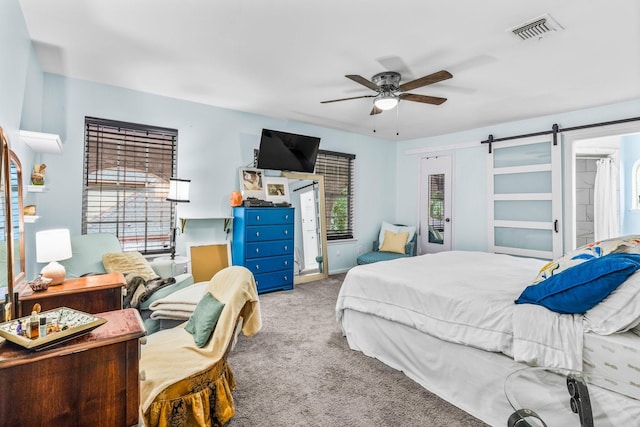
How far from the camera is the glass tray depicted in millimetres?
1103

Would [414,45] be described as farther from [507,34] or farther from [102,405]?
[102,405]

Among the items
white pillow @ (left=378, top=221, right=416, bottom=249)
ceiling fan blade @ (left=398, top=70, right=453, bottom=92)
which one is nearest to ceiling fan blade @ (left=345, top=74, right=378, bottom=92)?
ceiling fan blade @ (left=398, top=70, right=453, bottom=92)

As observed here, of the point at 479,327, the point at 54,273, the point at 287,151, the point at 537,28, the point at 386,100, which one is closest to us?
the point at 479,327

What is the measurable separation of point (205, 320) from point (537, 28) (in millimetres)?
3006

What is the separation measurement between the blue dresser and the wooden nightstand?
199 centimetres

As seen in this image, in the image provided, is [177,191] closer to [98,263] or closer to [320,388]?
[98,263]

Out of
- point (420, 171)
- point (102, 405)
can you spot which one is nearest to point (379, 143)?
point (420, 171)

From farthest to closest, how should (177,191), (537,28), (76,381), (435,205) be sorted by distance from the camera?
(435,205)
(177,191)
(537,28)
(76,381)

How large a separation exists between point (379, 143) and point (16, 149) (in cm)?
522

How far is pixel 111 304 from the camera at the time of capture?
83.0 inches

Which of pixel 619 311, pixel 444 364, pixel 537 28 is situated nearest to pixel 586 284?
pixel 619 311

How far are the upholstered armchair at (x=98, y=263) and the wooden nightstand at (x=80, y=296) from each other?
0.43 m

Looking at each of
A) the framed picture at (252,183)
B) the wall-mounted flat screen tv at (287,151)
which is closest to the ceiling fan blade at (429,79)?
the wall-mounted flat screen tv at (287,151)

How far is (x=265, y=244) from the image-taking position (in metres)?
4.32
